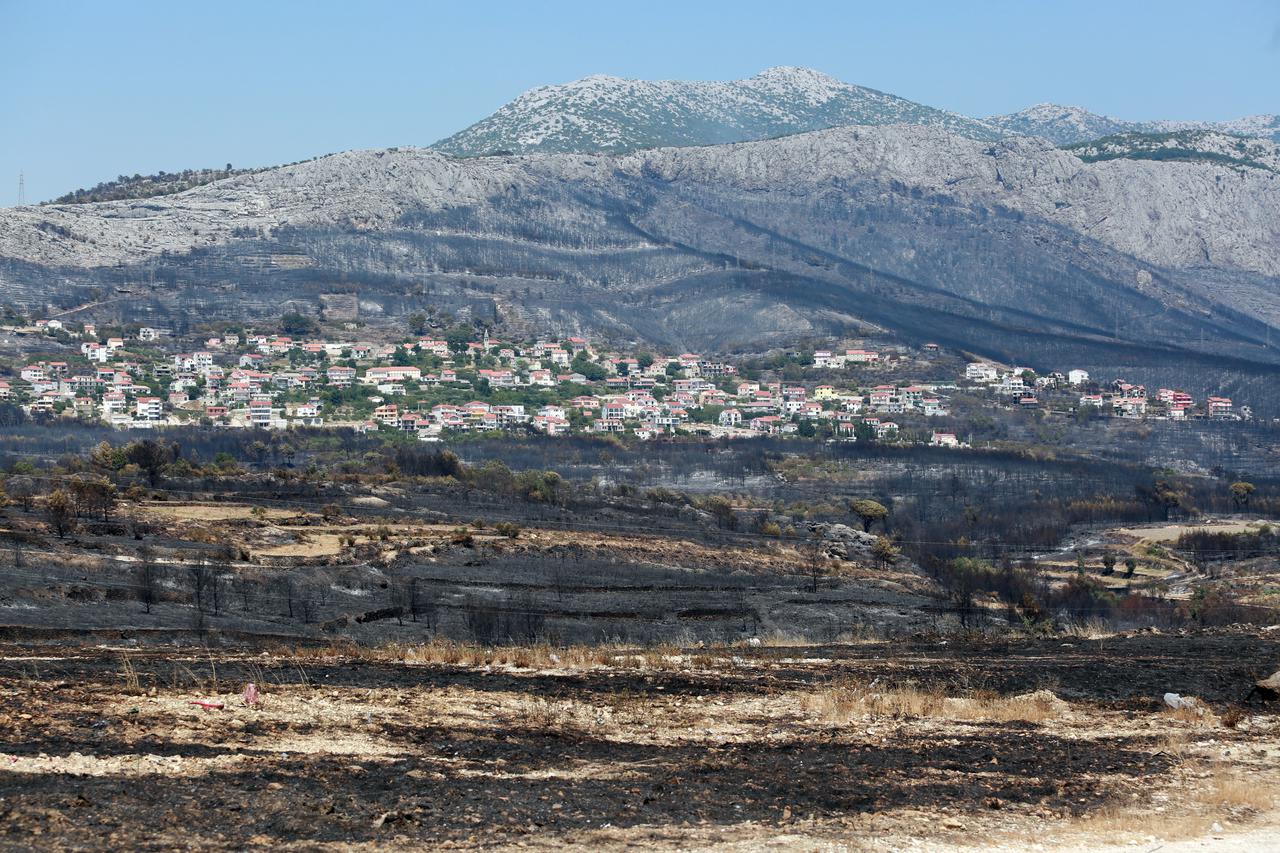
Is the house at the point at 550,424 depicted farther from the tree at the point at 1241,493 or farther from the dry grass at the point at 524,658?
the dry grass at the point at 524,658

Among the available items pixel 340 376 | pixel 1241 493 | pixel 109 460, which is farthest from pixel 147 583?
pixel 340 376

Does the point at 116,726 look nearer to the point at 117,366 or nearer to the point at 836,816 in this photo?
the point at 836,816

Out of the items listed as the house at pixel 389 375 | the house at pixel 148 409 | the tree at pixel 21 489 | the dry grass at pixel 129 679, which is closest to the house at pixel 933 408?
the house at pixel 389 375

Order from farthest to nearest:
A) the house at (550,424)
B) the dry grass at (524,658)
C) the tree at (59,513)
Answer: the house at (550,424)
the tree at (59,513)
the dry grass at (524,658)

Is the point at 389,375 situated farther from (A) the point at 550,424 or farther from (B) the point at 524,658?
(B) the point at 524,658

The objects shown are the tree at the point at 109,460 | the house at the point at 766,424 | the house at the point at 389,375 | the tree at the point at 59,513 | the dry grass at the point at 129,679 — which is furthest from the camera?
the house at the point at 389,375

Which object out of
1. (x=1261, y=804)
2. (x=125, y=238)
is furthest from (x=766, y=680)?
(x=125, y=238)
